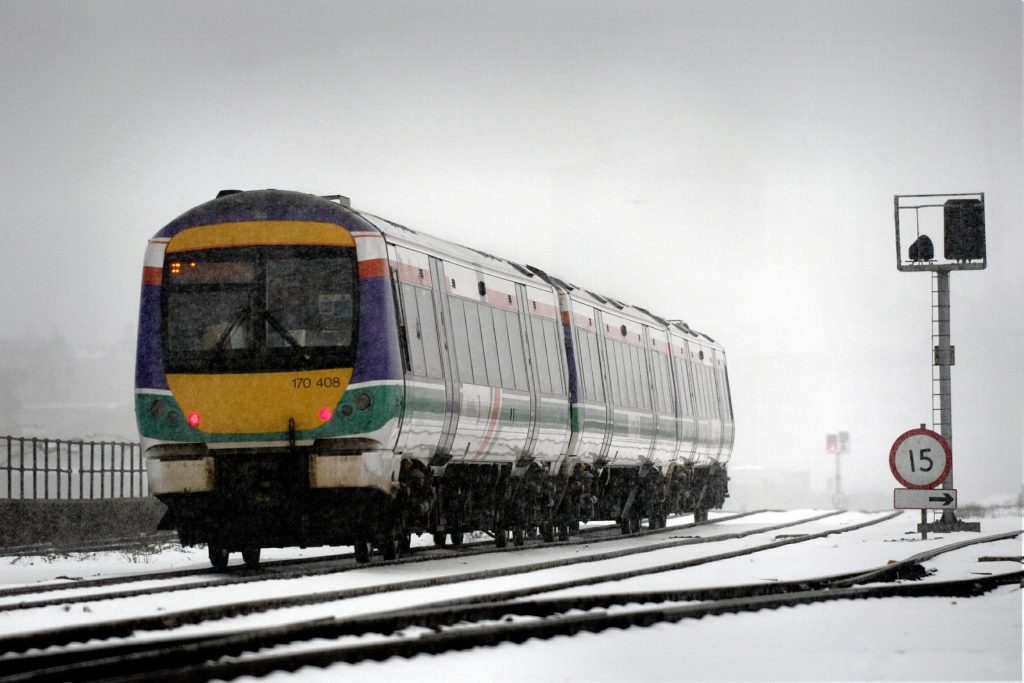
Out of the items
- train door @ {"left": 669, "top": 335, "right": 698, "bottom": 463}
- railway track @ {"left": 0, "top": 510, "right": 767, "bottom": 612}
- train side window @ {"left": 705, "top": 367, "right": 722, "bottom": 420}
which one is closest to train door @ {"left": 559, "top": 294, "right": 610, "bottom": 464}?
railway track @ {"left": 0, "top": 510, "right": 767, "bottom": 612}

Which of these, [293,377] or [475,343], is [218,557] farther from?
[475,343]

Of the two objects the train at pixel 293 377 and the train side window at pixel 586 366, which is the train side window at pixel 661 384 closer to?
the train side window at pixel 586 366

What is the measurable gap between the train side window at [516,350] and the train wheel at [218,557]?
16.8ft

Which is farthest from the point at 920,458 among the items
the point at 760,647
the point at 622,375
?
the point at 760,647

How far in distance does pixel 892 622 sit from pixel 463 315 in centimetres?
969

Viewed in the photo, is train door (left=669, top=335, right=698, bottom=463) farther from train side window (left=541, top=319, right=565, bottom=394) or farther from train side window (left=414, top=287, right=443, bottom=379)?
train side window (left=414, top=287, right=443, bottom=379)

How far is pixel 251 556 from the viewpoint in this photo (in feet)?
56.7

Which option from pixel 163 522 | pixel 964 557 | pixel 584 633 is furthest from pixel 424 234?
pixel 584 633

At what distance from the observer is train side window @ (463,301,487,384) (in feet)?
63.1

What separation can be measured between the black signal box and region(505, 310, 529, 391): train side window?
8.88 metres

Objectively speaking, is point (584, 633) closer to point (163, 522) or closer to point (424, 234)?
point (163, 522)

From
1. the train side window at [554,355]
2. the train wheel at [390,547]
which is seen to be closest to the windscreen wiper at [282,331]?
the train wheel at [390,547]

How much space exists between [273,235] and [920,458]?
8.49 meters

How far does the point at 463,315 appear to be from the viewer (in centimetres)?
1912
